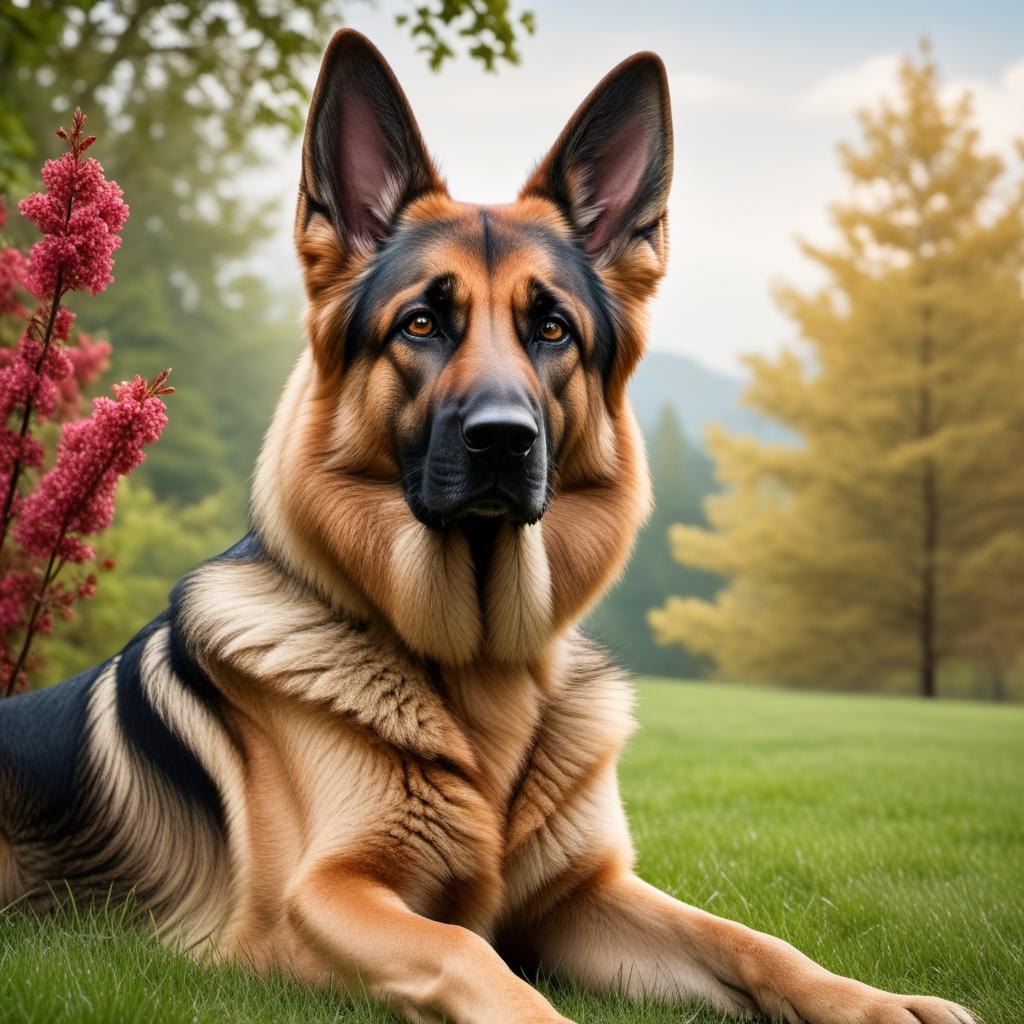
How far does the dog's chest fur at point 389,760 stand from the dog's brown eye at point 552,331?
990 mm

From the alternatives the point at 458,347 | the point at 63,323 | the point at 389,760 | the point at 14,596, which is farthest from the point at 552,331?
the point at 14,596

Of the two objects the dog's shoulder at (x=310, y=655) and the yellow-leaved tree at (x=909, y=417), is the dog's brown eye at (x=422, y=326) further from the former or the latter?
Answer: the yellow-leaved tree at (x=909, y=417)

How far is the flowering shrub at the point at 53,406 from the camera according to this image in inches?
152

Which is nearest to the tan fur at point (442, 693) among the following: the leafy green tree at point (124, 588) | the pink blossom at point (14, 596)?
the pink blossom at point (14, 596)

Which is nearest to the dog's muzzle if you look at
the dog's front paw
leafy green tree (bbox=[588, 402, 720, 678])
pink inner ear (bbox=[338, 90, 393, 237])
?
pink inner ear (bbox=[338, 90, 393, 237])

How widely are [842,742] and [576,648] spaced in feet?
26.6

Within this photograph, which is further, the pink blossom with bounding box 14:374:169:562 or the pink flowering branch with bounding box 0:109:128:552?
the pink blossom with bounding box 14:374:169:562

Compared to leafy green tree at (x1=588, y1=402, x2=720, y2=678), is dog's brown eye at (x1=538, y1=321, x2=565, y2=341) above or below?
above

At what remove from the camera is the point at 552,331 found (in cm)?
330

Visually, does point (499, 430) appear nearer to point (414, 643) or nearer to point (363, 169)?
point (414, 643)

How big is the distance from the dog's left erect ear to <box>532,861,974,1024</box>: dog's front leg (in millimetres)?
2086

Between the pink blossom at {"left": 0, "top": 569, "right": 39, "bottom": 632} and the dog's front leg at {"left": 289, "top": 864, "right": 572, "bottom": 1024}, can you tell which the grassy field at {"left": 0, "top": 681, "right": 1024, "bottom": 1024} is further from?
the pink blossom at {"left": 0, "top": 569, "right": 39, "bottom": 632}

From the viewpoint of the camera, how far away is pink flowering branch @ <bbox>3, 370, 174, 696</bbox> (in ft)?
13.2

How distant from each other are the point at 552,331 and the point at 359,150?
34.8 inches
